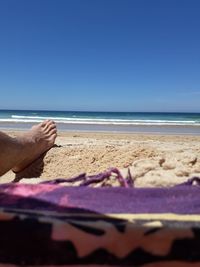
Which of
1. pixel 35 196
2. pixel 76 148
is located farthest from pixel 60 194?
pixel 76 148

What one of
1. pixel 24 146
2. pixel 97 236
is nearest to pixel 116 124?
pixel 24 146

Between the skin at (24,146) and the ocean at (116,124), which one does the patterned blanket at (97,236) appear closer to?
the skin at (24,146)

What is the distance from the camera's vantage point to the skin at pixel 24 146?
83.5 inches

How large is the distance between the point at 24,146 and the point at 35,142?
0.21 meters

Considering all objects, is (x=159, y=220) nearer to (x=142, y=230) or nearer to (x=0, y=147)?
(x=142, y=230)

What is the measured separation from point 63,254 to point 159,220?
10.4 inches

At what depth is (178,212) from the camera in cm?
108

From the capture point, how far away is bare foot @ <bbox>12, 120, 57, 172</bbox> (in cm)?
240

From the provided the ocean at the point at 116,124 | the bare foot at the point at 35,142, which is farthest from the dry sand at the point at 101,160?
the ocean at the point at 116,124

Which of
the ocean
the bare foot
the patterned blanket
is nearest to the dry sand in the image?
the bare foot

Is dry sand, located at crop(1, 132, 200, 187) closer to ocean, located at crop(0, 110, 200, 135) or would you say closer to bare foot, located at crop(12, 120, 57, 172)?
bare foot, located at crop(12, 120, 57, 172)

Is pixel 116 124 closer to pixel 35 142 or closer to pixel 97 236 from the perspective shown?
pixel 35 142

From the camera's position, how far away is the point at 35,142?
8.40ft

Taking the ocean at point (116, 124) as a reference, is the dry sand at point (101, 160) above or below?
above
